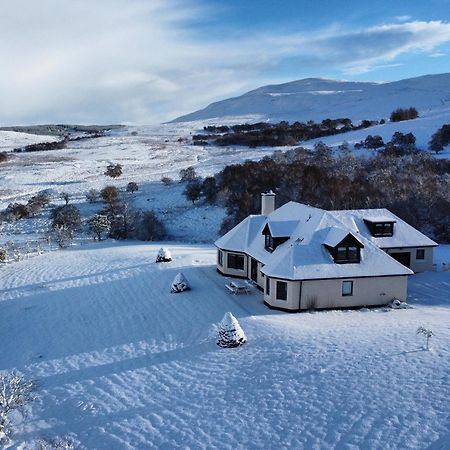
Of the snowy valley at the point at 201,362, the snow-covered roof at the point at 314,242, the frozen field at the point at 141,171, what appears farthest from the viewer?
the frozen field at the point at 141,171

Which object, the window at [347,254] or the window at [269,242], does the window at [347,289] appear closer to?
the window at [347,254]

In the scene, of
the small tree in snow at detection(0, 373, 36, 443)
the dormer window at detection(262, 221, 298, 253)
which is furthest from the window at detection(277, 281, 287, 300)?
the small tree in snow at detection(0, 373, 36, 443)

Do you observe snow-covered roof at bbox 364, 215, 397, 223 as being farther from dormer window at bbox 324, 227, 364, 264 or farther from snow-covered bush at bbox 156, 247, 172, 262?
snow-covered bush at bbox 156, 247, 172, 262

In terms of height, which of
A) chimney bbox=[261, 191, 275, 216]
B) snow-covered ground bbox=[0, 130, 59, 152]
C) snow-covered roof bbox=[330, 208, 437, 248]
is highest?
snow-covered ground bbox=[0, 130, 59, 152]

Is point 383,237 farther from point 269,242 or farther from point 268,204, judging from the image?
point 269,242

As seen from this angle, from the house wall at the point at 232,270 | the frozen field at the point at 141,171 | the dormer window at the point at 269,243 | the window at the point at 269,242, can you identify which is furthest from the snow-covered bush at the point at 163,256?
the frozen field at the point at 141,171

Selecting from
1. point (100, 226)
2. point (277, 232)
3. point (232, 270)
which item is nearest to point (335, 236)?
point (277, 232)
